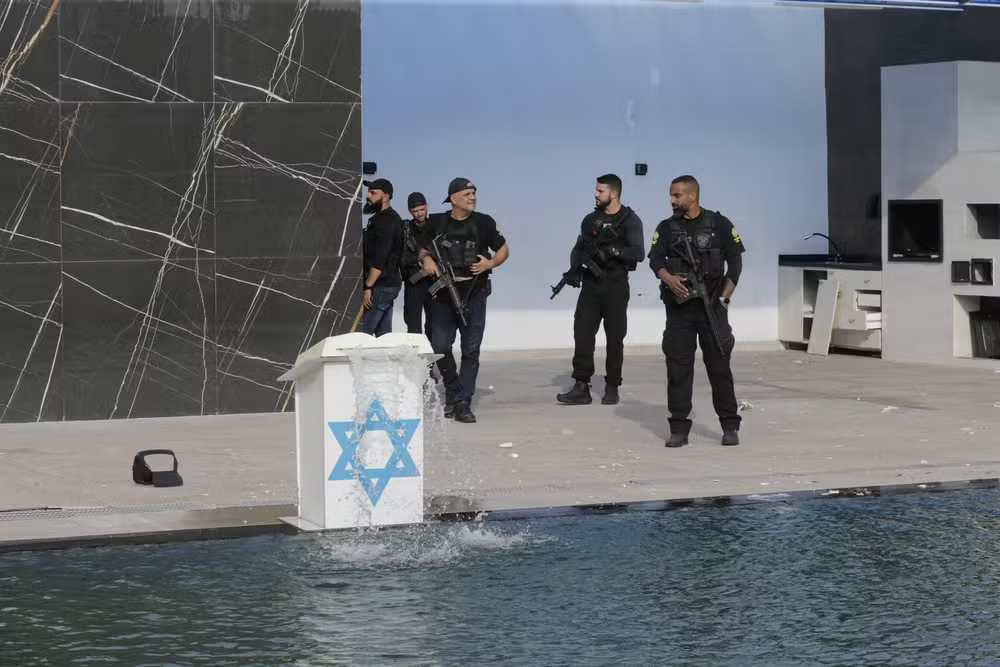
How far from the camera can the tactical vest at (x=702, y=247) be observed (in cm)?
1096

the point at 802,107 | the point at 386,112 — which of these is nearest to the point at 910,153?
the point at 802,107

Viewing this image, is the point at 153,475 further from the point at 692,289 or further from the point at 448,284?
the point at 692,289

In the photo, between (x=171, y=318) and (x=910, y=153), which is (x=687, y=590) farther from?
(x=910, y=153)

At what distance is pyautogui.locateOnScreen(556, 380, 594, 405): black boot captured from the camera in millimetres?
13719

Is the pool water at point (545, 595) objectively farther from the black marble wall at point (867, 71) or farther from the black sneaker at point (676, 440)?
the black marble wall at point (867, 71)

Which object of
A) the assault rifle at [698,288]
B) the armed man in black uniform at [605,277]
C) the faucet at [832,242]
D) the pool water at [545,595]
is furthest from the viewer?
the faucet at [832,242]

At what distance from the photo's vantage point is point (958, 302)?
16.5 m

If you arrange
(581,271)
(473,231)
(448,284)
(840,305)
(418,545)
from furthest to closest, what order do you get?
(840,305)
(581,271)
(473,231)
(448,284)
(418,545)

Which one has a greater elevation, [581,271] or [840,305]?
[581,271]

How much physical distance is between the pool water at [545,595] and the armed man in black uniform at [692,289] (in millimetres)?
2370

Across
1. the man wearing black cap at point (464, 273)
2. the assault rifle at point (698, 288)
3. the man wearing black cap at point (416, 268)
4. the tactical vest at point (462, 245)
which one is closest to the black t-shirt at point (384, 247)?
the man wearing black cap at point (416, 268)

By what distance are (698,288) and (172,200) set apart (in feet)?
13.5

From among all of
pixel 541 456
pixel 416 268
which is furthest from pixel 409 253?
pixel 541 456

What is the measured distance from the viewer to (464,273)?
1247 centimetres
